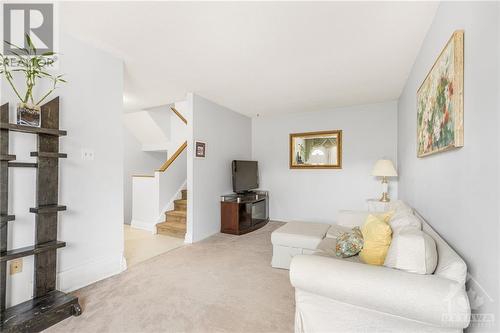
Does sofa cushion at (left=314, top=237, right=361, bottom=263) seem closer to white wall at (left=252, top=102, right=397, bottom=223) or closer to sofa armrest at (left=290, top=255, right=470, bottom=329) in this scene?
sofa armrest at (left=290, top=255, right=470, bottom=329)

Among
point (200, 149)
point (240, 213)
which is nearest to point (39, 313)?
point (200, 149)

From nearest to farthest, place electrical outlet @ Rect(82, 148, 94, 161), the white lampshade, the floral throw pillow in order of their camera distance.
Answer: the floral throw pillow → electrical outlet @ Rect(82, 148, 94, 161) → the white lampshade

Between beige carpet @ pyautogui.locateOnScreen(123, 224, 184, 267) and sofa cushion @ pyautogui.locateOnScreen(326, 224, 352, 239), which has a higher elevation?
sofa cushion @ pyautogui.locateOnScreen(326, 224, 352, 239)

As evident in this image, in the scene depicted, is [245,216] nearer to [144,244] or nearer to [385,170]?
[144,244]

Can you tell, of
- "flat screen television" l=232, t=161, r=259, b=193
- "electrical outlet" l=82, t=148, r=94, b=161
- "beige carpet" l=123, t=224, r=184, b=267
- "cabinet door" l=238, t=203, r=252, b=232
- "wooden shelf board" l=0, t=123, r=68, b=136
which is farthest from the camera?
"flat screen television" l=232, t=161, r=259, b=193

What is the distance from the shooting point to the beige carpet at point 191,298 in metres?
1.77

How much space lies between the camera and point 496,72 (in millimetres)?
985

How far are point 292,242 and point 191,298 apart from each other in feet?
4.00

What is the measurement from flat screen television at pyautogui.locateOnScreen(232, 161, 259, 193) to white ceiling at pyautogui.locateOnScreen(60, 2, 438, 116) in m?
1.52

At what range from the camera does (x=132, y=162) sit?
5.89 meters

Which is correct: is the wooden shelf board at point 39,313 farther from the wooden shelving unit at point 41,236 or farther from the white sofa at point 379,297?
the white sofa at point 379,297

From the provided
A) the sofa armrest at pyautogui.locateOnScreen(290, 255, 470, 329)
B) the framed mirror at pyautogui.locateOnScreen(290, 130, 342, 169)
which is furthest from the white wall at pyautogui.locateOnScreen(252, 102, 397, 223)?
the sofa armrest at pyautogui.locateOnScreen(290, 255, 470, 329)

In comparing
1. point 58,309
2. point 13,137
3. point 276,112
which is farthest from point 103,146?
point 276,112

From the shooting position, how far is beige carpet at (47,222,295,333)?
5.79 feet
